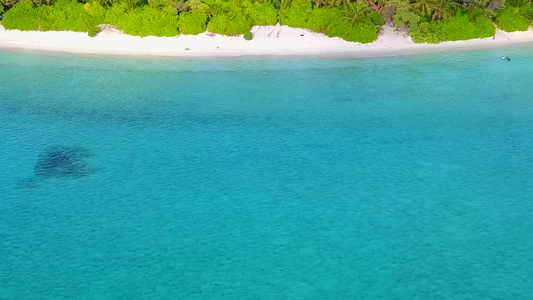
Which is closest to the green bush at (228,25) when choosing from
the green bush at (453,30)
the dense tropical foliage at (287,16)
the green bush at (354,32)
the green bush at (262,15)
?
the dense tropical foliage at (287,16)

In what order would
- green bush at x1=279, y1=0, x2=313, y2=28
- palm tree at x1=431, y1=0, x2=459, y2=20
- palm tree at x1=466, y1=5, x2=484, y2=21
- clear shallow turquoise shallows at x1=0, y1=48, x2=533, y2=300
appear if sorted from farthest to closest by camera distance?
1. palm tree at x1=466, y1=5, x2=484, y2=21
2. palm tree at x1=431, y1=0, x2=459, y2=20
3. green bush at x1=279, y1=0, x2=313, y2=28
4. clear shallow turquoise shallows at x1=0, y1=48, x2=533, y2=300

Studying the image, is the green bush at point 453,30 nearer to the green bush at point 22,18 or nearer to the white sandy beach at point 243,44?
the white sandy beach at point 243,44

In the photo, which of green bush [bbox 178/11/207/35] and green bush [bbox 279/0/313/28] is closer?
green bush [bbox 178/11/207/35]

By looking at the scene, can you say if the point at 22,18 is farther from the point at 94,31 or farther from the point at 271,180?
the point at 271,180

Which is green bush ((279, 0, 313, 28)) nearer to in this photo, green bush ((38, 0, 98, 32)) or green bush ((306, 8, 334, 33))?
green bush ((306, 8, 334, 33))

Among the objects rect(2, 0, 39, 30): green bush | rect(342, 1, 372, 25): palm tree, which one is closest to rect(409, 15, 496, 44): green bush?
rect(342, 1, 372, 25): palm tree

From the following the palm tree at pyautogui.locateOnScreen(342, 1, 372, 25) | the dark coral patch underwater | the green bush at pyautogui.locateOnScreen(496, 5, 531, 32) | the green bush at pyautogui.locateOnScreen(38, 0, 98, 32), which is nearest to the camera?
the dark coral patch underwater

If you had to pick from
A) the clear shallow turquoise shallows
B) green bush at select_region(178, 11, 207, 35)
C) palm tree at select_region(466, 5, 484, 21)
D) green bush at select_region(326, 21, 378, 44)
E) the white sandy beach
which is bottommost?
the clear shallow turquoise shallows

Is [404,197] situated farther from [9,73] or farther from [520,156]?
[9,73]
